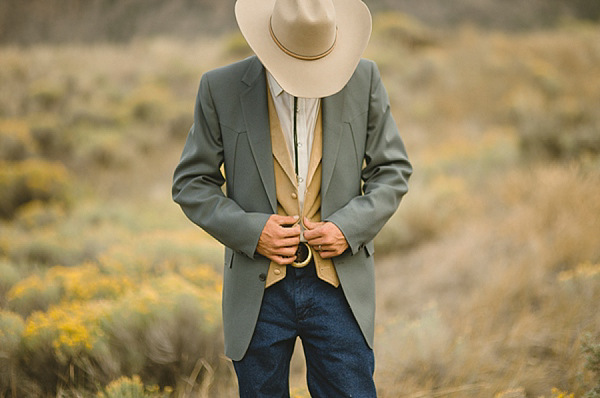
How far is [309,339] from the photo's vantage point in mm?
1847

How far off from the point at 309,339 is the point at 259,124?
0.80m

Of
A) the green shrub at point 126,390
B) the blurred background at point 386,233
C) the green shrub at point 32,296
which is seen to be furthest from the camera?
the green shrub at point 32,296

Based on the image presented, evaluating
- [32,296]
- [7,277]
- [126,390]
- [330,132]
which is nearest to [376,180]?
[330,132]

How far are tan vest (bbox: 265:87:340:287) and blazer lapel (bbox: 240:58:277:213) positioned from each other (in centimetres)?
3

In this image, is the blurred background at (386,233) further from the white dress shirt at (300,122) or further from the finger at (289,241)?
the white dress shirt at (300,122)

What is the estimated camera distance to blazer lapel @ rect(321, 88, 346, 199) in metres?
1.81

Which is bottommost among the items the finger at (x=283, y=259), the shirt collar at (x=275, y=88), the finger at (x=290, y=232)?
the finger at (x=283, y=259)

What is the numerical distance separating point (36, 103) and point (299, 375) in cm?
1191

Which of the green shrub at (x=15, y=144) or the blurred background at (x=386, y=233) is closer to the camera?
the blurred background at (x=386, y=233)

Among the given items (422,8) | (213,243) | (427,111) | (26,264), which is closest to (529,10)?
(422,8)

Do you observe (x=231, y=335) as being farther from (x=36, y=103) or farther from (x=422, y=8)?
(x=422, y=8)

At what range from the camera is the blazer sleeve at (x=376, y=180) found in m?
1.77

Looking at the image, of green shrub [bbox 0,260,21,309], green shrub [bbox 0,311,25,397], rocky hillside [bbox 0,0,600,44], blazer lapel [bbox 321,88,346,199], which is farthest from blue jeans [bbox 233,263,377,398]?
rocky hillside [bbox 0,0,600,44]

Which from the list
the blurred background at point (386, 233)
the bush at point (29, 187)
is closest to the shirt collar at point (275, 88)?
the blurred background at point (386, 233)
